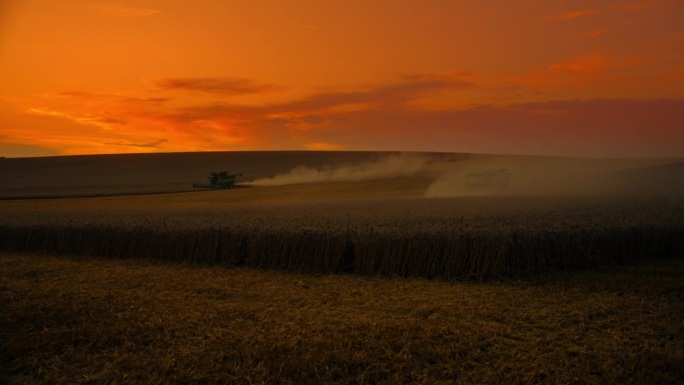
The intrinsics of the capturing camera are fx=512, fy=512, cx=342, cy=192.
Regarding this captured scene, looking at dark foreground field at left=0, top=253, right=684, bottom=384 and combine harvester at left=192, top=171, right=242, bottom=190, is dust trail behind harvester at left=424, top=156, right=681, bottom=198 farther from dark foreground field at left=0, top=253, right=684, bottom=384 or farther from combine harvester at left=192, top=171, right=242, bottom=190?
dark foreground field at left=0, top=253, right=684, bottom=384

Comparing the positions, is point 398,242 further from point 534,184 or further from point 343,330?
point 534,184

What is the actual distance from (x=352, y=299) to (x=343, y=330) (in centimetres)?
145

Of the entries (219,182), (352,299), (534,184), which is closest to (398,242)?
(352,299)

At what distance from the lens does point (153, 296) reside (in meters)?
7.45

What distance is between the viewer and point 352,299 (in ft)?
23.7

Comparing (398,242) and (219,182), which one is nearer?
(398,242)

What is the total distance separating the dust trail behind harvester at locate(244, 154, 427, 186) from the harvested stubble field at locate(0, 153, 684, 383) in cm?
2614

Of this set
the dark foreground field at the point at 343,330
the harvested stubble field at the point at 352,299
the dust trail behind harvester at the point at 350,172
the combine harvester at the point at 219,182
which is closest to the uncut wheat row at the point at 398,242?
the harvested stubble field at the point at 352,299

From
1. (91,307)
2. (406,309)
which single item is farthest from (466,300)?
(91,307)

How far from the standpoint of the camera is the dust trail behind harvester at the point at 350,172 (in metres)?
39.4

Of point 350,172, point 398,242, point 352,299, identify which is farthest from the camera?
point 350,172

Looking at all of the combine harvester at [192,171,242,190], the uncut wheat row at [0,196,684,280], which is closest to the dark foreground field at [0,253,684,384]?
the uncut wheat row at [0,196,684,280]

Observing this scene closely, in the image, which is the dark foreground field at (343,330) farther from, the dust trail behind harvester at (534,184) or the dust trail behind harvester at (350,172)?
the dust trail behind harvester at (350,172)

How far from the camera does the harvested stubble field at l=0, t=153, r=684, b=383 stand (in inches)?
193
